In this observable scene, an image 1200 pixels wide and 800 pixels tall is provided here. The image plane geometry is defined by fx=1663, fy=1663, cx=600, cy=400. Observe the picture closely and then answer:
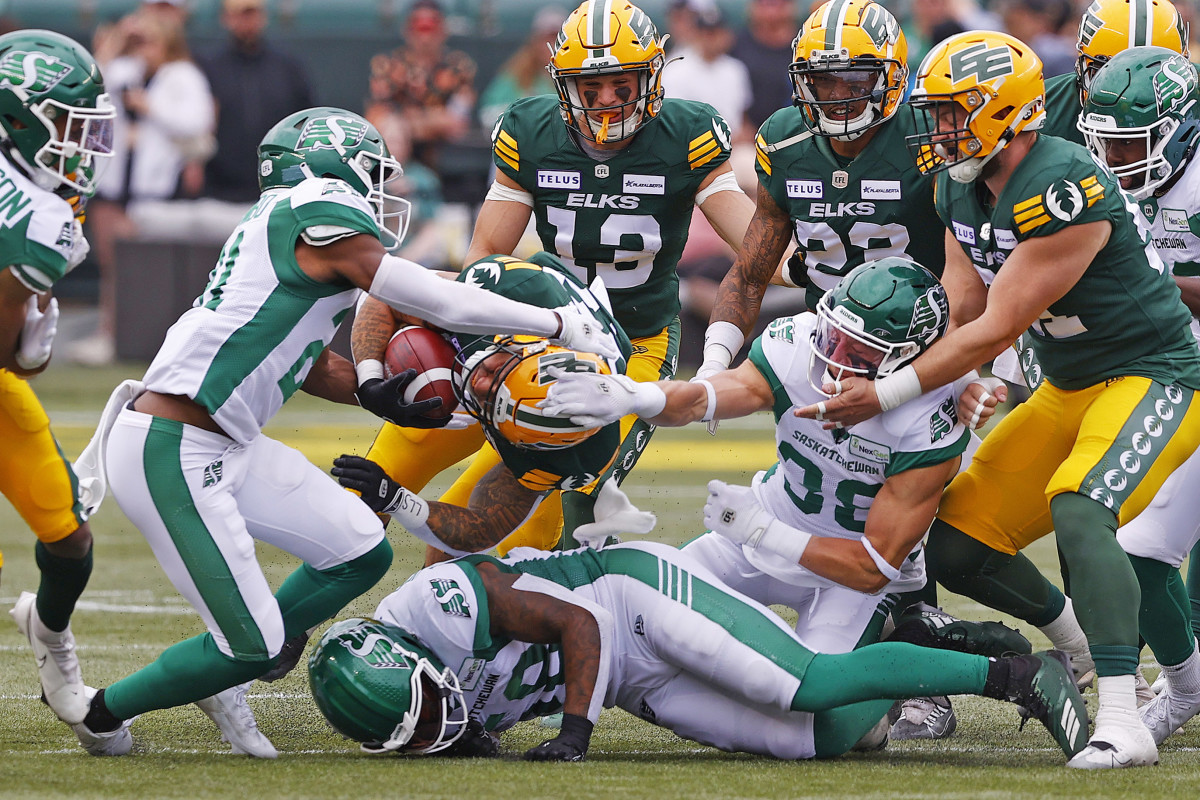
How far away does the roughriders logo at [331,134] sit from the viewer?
4.39 metres

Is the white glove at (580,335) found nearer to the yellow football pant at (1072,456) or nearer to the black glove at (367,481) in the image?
the black glove at (367,481)

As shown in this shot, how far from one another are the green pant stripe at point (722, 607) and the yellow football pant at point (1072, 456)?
0.76m

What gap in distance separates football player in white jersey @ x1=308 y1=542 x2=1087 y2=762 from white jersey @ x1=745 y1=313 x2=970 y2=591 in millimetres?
378

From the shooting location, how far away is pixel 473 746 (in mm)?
4070

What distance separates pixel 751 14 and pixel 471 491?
850 cm

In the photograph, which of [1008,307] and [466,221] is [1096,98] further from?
[466,221]

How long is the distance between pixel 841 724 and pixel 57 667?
1.95 meters

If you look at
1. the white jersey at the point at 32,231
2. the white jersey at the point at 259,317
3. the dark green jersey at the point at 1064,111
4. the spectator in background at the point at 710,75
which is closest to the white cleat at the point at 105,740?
the white jersey at the point at 259,317

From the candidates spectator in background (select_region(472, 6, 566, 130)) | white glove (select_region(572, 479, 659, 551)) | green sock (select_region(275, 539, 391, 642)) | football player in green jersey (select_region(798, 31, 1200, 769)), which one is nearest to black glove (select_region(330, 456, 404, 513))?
green sock (select_region(275, 539, 391, 642))

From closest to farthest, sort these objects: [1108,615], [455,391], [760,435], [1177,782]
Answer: [1177,782] → [1108,615] → [455,391] → [760,435]

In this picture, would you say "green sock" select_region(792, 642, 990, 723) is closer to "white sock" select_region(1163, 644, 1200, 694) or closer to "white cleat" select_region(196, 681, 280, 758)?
"white sock" select_region(1163, 644, 1200, 694)

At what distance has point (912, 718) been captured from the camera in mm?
4516

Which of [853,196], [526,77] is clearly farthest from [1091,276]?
[526,77]

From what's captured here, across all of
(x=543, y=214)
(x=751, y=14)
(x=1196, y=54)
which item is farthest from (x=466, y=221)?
(x=543, y=214)
